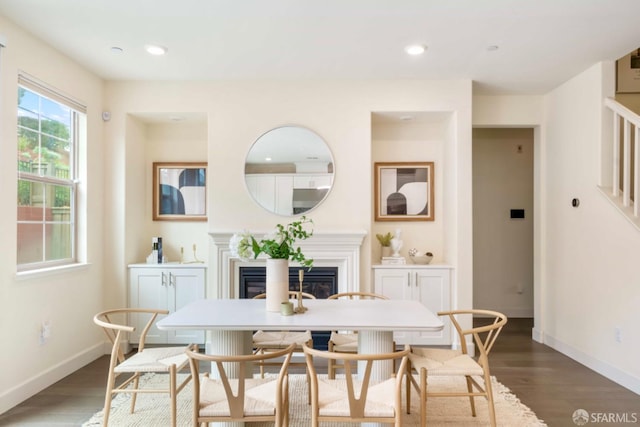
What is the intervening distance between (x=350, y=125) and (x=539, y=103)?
7.05 feet

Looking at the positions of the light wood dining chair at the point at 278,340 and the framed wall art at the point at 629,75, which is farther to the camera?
the framed wall art at the point at 629,75

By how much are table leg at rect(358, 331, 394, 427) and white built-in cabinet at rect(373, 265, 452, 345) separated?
1.75 meters

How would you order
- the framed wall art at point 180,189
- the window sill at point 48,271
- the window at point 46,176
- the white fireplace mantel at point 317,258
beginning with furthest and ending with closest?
1. the framed wall art at point 180,189
2. the white fireplace mantel at point 317,258
3. the window at point 46,176
4. the window sill at point 48,271

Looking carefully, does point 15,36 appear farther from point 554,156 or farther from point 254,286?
point 554,156

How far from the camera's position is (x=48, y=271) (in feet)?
10.4

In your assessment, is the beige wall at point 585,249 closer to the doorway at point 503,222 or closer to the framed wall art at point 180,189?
the doorway at point 503,222

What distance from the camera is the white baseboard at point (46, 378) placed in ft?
9.16

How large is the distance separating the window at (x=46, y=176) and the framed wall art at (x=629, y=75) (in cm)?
494

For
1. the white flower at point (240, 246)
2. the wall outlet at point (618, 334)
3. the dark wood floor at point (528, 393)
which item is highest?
the white flower at point (240, 246)

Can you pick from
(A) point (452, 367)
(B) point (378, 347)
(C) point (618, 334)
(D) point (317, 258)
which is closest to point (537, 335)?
(C) point (618, 334)

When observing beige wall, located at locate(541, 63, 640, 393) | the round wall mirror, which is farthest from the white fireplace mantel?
beige wall, located at locate(541, 63, 640, 393)

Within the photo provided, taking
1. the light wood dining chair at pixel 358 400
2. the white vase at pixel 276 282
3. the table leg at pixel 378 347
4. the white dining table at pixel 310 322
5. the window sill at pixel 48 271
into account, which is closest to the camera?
the light wood dining chair at pixel 358 400

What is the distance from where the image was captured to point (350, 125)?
4062mm

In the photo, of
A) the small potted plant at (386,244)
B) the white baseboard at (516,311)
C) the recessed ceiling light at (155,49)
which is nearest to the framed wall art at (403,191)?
the small potted plant at (386,244)
